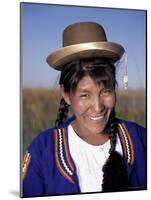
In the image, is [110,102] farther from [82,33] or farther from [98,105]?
[82,33]

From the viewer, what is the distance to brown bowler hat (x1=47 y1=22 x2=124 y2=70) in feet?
10.2

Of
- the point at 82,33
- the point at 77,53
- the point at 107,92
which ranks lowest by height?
the point at 107,92

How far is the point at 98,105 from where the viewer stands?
3164 millimetres

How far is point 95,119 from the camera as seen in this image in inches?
126

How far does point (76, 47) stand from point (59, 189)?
0.96 meters

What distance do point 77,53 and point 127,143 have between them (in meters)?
0.73

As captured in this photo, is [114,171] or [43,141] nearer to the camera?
[43,141]

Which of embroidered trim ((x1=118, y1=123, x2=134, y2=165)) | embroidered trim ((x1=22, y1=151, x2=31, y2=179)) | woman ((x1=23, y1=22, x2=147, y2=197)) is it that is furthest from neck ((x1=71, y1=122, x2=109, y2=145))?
embroidered trim ((x1=22, y1=151, x2=31, y2=179))

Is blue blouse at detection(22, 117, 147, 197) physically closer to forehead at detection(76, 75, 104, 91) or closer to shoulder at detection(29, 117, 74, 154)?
shoulder at detection(29, 117, 74, 154)

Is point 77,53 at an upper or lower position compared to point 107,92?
upper

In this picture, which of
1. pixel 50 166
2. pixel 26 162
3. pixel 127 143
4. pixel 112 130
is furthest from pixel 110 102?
pixel 26 162

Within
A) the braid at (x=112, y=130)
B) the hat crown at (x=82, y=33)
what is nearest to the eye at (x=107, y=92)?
the braid at (x=112, y=130)

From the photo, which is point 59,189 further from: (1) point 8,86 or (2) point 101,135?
(1) point 8,86

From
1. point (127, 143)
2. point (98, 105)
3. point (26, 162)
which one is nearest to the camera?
point (26, 162)
